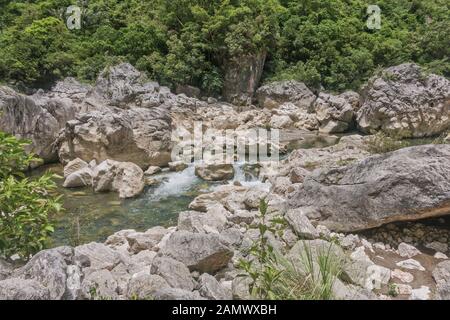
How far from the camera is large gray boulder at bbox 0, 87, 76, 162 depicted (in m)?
13.0

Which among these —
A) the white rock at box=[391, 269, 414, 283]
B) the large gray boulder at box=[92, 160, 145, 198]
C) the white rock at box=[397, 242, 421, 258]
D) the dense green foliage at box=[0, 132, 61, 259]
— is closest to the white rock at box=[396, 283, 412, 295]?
the white rock at box=[391, 269, 414, 283]

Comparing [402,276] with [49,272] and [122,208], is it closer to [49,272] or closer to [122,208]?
[49,272]

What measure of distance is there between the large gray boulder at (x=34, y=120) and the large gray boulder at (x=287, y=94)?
1242cm

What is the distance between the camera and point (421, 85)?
19281mm

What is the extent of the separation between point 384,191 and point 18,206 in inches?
208

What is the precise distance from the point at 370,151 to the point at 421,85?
35.0 feet

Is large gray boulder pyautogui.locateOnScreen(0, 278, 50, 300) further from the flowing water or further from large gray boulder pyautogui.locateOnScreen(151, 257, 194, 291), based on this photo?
the flowing water

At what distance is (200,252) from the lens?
4816mm

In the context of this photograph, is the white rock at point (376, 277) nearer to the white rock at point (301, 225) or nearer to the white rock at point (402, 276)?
the white rock at point (402, 276)

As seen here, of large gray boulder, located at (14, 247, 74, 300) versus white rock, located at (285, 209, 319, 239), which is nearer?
large gray boulder, located at (14, 247, 74, 300)

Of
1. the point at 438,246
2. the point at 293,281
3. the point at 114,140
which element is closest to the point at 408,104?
the point at 114,140

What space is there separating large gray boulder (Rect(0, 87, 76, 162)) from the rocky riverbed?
4 centimetres

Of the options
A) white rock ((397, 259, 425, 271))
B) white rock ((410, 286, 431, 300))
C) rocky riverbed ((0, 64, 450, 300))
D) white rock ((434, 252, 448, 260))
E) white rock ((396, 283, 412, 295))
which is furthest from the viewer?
white rock ((434, 252, 448, 260))

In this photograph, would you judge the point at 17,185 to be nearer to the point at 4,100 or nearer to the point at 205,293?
the point at 205,293
